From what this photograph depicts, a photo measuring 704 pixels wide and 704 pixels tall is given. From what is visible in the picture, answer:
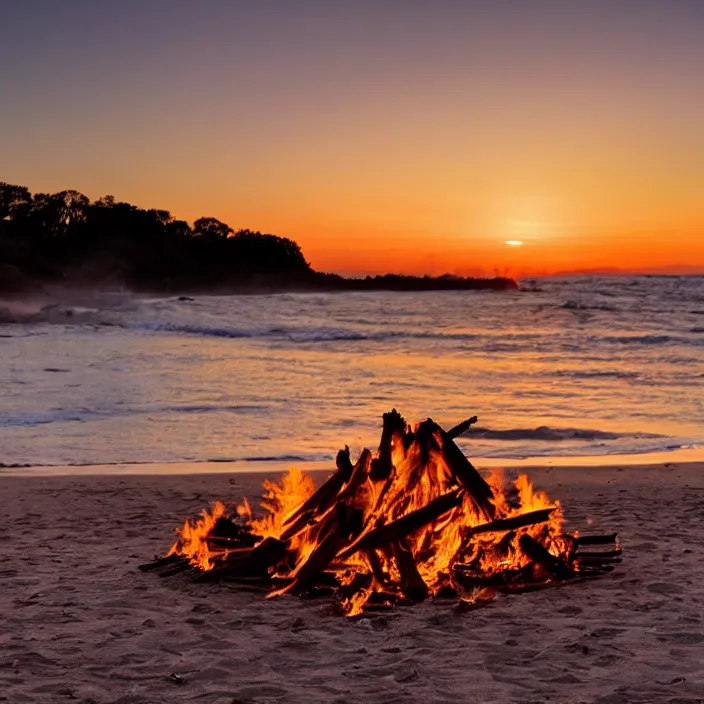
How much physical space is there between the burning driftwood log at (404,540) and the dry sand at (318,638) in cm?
18

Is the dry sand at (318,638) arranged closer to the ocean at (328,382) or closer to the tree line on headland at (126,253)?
the ocean at (328,382)

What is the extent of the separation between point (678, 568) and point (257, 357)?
954 inches

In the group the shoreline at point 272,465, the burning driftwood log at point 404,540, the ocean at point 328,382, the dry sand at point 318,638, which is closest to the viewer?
the dry sand at point 318,638

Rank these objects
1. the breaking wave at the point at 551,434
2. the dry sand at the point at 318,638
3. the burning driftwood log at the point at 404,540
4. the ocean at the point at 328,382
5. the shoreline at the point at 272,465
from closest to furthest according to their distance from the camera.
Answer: the dry sand at the point at 318,638 < the burning driftwood log at the point at 404,540 < the shoreline at the point at 272,465 < the ocean at the point at 328,382 < the breaking wave at the point at 551,434

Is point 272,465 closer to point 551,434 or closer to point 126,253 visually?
point 551,434

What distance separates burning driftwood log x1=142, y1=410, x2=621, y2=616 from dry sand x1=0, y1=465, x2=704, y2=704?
0.18m

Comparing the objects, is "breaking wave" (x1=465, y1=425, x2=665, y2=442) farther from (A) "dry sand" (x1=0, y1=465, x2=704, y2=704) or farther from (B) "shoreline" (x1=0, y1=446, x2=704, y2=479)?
(A) "dry sand" (x1=0, y1=465, x2=704, y2=704)

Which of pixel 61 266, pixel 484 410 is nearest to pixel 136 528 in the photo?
pixel 484 410

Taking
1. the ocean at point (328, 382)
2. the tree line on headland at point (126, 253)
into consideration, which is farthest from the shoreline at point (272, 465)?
the tree line on headland at point (126, 253)

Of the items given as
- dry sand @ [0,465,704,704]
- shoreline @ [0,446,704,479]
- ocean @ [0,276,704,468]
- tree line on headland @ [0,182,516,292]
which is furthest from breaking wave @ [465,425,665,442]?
tree line on headland @ [0,182,516,292]

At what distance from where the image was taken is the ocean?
1229 centimetres

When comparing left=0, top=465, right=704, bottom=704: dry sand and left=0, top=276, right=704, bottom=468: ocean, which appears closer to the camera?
left=0, top=465, right=704, bottom=704: dry sand

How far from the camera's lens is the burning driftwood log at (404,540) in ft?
18.0

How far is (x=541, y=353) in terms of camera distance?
30328 millimetres
